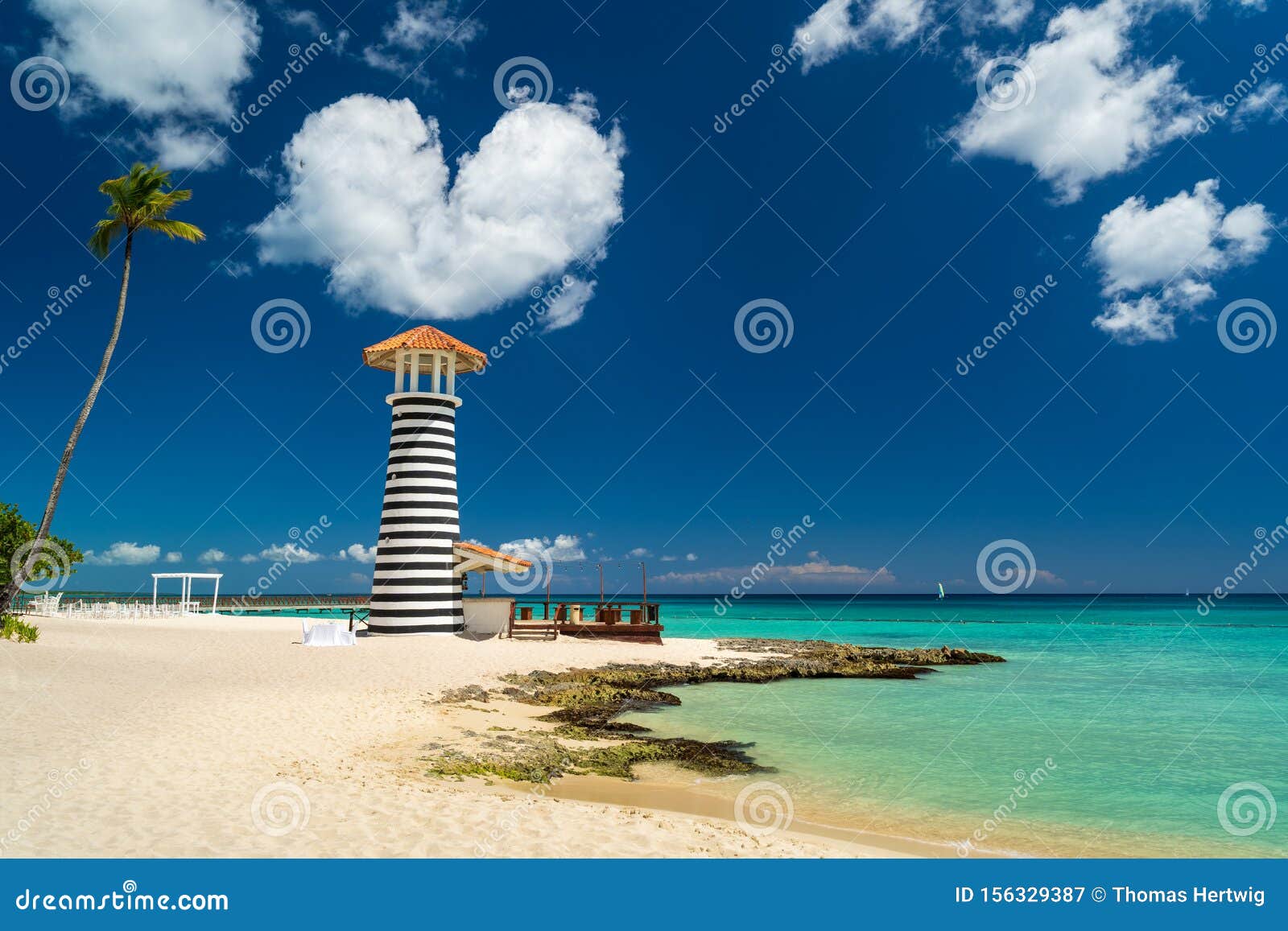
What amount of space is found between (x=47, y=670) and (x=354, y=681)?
591 centimetres

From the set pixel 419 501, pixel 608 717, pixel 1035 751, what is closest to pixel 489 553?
pixel 419 501

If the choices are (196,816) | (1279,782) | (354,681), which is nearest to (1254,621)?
(1279,782)

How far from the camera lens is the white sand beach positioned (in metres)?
6.18

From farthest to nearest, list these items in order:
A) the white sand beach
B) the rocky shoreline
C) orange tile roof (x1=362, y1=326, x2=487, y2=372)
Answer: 1. orange tile roof (x1=362, y1=326, x2=487, y2=372)
2. the rocky shoreline
3. the white sand beach

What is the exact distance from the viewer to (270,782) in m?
7.73

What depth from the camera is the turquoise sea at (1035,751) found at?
9.29 metres

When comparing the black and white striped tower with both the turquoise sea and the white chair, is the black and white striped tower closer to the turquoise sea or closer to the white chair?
the white chair

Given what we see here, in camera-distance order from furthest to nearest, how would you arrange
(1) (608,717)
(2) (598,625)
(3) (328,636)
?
1. (2) (598,625)
2. (3) (328,636)
3. (1) (608,717)

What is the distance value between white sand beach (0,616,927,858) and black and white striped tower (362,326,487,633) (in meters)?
7.86

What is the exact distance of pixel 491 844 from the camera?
638 cm

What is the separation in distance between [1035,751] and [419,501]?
18.9 meters

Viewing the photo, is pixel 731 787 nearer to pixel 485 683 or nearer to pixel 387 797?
pixel 387 797

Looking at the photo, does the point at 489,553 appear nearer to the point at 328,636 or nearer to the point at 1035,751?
the point at 328,636

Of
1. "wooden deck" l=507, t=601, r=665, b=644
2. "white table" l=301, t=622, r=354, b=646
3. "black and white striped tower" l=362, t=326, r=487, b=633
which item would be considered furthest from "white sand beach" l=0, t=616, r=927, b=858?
"wooden deck" l=507, t=601, r=665, b=644
